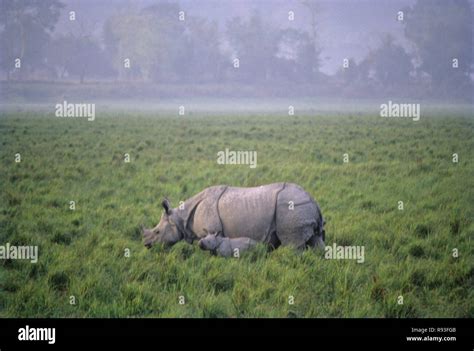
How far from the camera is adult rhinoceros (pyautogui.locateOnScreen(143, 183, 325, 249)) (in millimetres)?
5844

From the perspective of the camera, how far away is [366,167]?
729 cm

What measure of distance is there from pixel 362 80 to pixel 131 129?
3288 mm

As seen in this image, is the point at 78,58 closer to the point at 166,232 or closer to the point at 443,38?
the point at 166,232

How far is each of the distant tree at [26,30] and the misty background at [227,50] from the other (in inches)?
0.5

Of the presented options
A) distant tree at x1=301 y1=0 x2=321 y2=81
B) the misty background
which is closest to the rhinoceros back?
the misty background

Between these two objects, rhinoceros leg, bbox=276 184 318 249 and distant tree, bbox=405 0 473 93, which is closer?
rhinoceros leg, bbox=276 184 318 249

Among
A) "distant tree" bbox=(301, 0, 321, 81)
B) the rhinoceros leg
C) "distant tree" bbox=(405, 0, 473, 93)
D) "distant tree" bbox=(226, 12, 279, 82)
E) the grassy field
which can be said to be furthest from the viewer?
"distant tree" bbox=(226, 12, 279, 82)

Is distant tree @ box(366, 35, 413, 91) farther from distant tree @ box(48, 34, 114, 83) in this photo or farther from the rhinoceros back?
distant tree @ box(48, 34, 114, 83)

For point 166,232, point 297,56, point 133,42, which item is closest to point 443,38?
point 297,56

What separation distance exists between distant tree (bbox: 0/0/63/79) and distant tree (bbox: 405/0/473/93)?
183 inches

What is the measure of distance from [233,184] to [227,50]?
1865mm

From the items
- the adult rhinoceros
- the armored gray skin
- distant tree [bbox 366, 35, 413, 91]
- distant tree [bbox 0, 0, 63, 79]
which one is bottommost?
the armored gray skin

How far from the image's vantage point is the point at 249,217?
6000mm

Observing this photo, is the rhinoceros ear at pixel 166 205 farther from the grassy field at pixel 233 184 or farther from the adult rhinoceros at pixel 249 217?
the grassy field at pixel 233 184
